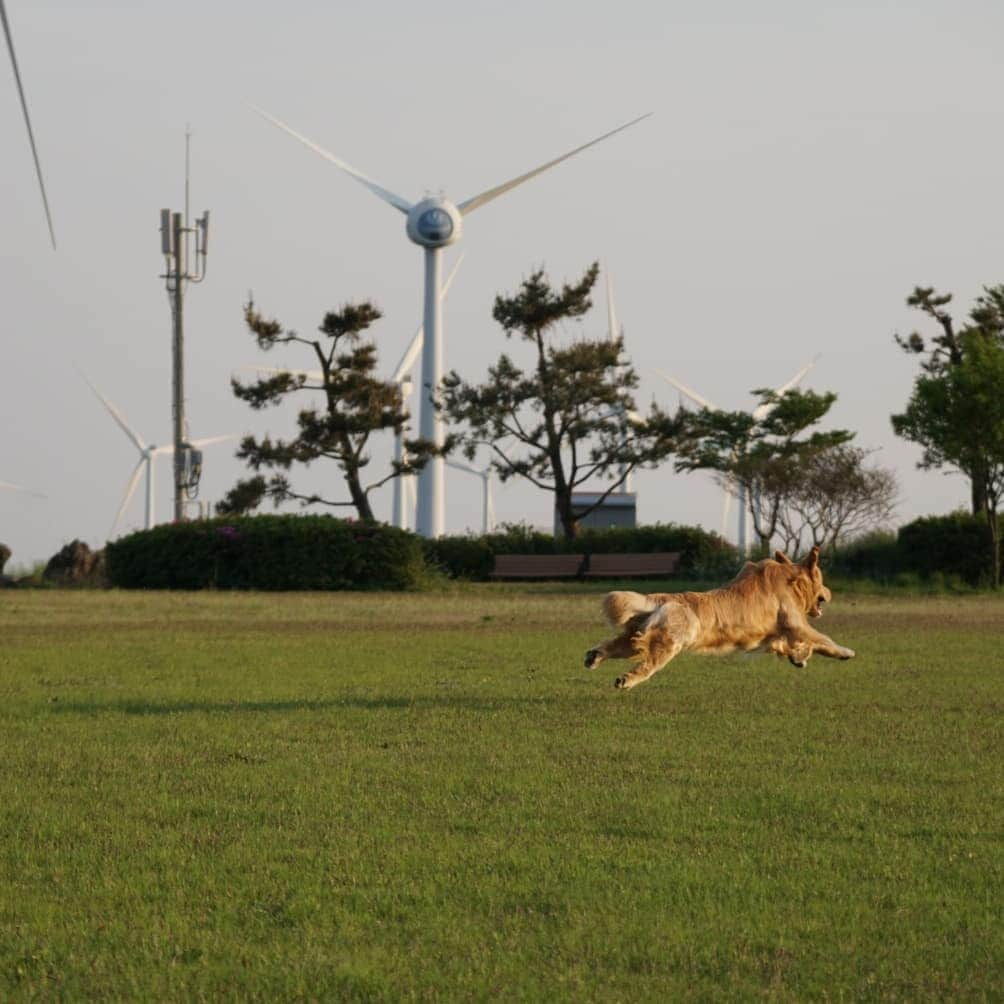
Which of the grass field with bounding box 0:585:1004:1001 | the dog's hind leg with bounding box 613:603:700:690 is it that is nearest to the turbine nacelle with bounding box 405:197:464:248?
the grass field with bounding box 0:585:1004:1001

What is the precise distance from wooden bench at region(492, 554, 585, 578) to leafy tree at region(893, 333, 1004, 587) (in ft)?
34.2

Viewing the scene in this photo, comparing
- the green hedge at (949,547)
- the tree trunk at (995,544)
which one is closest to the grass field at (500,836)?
the tree trunk at (995,544)

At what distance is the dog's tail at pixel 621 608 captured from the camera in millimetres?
9797

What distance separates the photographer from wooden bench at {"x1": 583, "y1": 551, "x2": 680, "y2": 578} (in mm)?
47438

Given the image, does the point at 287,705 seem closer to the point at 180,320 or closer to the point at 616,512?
the point at 180,320

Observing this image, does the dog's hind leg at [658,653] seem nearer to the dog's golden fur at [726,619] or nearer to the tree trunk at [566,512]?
the dog's golden fur at [726,619]

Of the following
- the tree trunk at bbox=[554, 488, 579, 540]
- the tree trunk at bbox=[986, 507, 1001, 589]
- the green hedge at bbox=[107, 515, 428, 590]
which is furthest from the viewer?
the tree trunk at bbox=[554, 488, 579, 540]

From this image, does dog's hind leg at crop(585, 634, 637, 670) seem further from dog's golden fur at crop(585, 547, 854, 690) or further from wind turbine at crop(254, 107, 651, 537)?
wind turbine at crop(254, 107, 651, 537)

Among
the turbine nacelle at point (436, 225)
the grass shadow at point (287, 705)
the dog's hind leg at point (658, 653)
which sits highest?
the turbine nacelle at point (436, 225)

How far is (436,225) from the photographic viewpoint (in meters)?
58.2

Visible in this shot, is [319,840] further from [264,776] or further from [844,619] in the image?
[844,619]

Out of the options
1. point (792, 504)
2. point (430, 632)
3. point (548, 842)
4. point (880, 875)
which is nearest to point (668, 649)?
point (548, 842)

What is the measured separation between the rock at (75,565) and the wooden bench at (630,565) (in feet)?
44.0

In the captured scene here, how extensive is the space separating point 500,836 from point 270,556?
32.1 m
